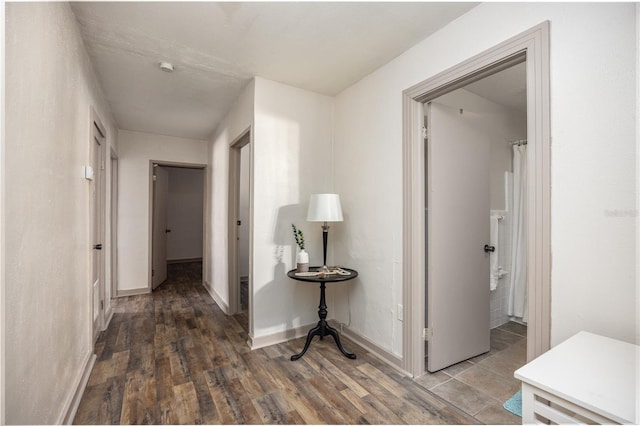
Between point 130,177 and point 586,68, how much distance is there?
520 cm

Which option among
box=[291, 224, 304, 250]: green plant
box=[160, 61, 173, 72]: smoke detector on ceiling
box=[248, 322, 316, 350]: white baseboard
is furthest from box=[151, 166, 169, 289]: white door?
box=[291, 224, 304, 250]: green plant

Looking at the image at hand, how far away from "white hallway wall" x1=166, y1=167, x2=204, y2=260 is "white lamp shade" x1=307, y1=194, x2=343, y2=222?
550 centimetres

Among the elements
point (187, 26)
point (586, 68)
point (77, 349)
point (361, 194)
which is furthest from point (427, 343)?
point (187, 26)

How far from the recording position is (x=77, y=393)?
1907mm

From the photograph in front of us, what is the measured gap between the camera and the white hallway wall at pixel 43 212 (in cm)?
105

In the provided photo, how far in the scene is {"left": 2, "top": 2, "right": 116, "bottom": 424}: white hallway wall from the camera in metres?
1.05

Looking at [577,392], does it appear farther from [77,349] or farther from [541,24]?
[77,349]

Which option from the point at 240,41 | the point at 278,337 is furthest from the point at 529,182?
the point at 278,337

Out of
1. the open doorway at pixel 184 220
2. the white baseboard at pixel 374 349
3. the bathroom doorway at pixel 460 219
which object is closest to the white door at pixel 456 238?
the bathroom doorway at pixel 460 219

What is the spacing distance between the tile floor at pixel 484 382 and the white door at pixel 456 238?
0.08m

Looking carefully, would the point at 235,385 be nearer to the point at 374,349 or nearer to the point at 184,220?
the point at 374,349

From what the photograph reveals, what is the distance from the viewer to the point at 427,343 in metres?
2.31

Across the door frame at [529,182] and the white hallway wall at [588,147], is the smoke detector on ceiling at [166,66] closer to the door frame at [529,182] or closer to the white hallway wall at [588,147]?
the door frame at [529,182]

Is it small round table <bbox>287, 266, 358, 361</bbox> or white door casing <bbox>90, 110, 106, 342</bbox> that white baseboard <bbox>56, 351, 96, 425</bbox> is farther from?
small round table <bbox>287, 266, 358, 361</bbox>
